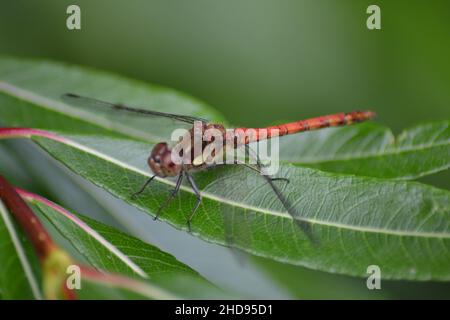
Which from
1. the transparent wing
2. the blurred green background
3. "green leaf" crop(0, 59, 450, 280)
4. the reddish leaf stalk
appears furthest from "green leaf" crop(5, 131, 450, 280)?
the blurred green background

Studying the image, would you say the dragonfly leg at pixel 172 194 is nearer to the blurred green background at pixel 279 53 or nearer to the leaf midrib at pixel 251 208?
the leaf midrib at pixel 251 208

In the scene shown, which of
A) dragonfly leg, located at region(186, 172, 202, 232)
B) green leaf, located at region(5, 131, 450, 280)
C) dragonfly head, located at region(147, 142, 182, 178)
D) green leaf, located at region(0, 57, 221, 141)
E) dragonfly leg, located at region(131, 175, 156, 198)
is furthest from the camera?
green leaf, located at region(0, 57, 221, 141)

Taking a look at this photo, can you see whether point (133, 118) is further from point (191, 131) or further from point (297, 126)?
point (297, 126)

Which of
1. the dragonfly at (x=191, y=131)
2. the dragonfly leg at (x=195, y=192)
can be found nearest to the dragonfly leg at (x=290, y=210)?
the dragonfly at (x=191, y=131)

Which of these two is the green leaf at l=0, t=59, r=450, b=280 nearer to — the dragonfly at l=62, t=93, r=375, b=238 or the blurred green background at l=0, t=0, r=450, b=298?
the dragonfly at l=62, t=93, r=375, b=238
